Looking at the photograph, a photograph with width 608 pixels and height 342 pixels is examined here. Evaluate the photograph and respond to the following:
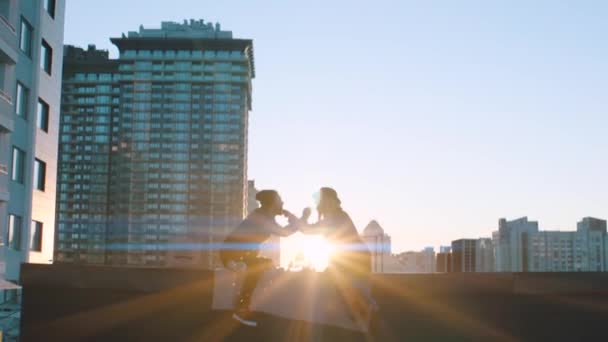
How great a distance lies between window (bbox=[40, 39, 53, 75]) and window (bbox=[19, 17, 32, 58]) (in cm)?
209

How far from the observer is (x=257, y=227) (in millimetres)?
8812

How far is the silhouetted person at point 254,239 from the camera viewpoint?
28.0ft

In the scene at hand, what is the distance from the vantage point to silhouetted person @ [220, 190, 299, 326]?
8.52 meters

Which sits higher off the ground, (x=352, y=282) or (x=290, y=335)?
(x=352, y=282)

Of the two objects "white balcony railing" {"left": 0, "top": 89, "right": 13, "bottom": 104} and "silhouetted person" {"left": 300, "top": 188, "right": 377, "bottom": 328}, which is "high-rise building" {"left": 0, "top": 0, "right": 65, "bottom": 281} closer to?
"white balcony railing" {"left": 0, "top": 89, "right": 13, "bottom": 104}

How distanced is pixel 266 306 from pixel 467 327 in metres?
2.24

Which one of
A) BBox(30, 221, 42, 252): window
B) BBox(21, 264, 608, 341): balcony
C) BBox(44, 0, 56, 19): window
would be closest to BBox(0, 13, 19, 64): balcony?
BBox(44, 0, 56, 19): window

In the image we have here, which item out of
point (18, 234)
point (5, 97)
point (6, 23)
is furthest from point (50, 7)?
point (18, 234)

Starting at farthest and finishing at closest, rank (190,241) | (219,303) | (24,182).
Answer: (190,241) < (24,182) < (219,303)

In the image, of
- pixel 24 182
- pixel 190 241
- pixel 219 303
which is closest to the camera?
pixel 219 303

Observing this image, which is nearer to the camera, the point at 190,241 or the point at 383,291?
the point at 383,291

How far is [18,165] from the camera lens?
131ft

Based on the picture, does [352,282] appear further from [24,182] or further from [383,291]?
[24,182]

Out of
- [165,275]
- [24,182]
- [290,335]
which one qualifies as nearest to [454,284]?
[290,335]
